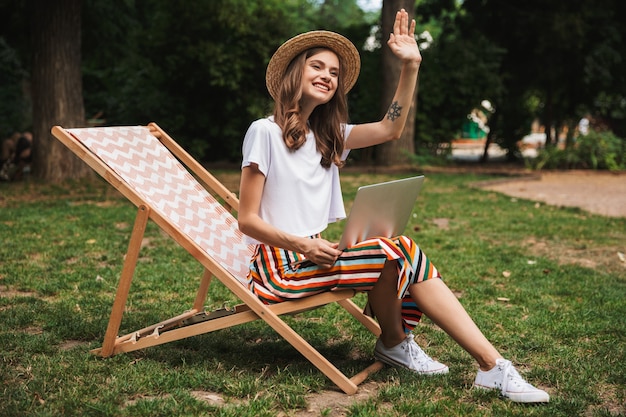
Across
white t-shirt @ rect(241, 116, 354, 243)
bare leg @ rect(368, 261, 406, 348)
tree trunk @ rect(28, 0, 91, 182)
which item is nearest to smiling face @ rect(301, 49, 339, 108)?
white t-shirt @ rect(241, 116, 354, 243)

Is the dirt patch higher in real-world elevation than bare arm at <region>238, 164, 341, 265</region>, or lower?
lower

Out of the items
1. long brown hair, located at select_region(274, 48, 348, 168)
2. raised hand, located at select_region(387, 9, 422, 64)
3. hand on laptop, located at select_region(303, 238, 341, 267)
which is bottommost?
hand on laptop, located at select_region(303, 238, 341, 267)

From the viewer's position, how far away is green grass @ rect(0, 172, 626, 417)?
280cm

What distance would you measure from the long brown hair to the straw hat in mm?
27

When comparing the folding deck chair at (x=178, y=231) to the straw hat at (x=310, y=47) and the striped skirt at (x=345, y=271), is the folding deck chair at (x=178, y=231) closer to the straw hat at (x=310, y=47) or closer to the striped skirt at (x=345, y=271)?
the striped skirt at (x=345, y=271)

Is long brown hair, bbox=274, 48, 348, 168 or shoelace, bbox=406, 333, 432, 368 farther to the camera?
shoelace, bbox=406, 333, 432, 368

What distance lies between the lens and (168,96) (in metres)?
14.9

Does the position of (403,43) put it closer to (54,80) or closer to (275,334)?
(275,334)

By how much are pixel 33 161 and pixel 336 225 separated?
221 inches

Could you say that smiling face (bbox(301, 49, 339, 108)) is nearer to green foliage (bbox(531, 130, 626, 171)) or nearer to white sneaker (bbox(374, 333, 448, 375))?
white sneaker (bbox(374, 333, 448, 375))

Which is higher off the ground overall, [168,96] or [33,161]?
[168,96]

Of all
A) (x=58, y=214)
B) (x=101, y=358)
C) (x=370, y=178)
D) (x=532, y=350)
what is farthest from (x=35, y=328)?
(x=370, y=178)

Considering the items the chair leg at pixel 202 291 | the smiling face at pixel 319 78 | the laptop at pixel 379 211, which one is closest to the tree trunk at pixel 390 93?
the chair leg at pixel 202 291

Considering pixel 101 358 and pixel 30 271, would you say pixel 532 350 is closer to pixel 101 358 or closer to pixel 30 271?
pixel 101 358
